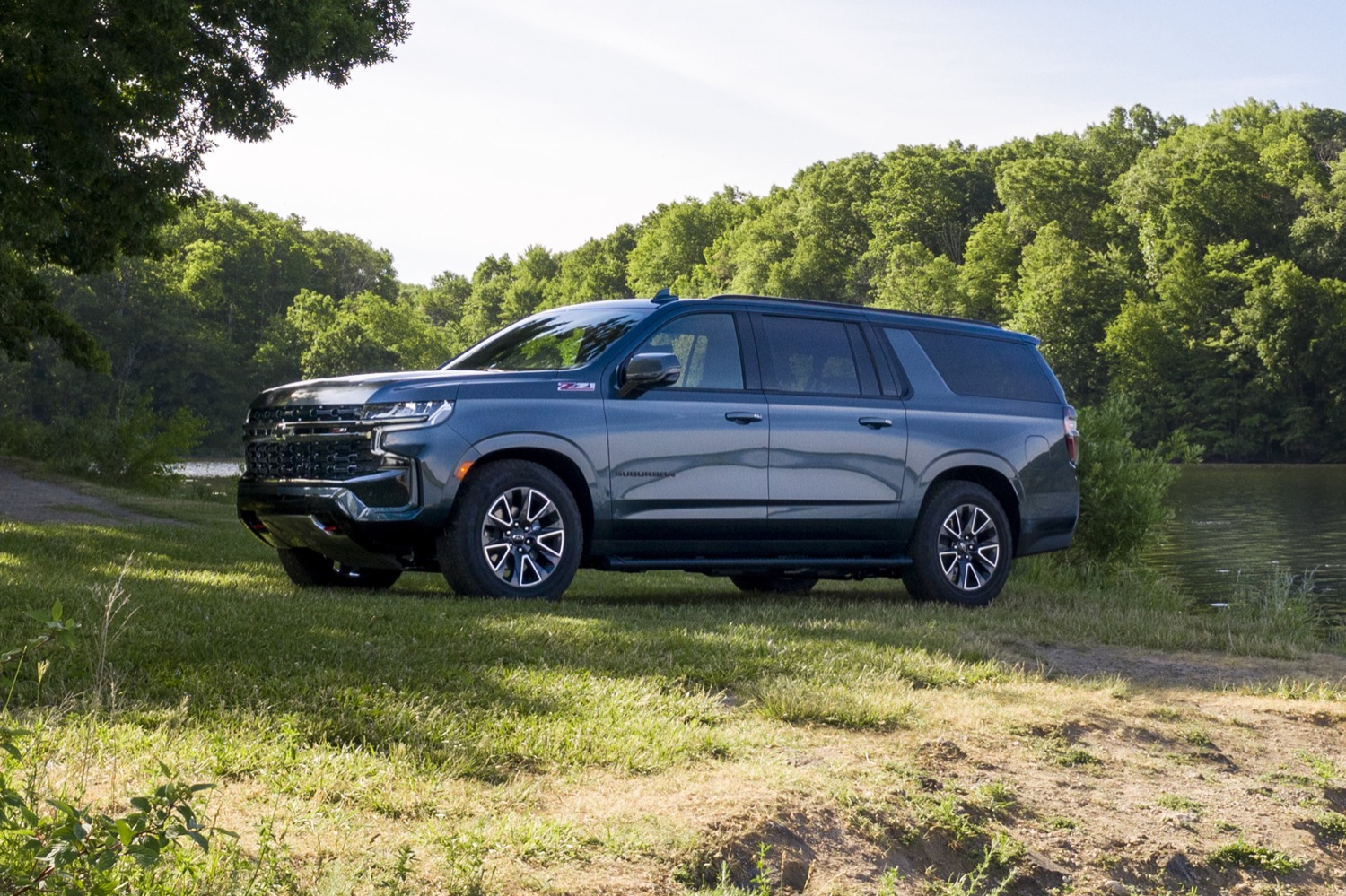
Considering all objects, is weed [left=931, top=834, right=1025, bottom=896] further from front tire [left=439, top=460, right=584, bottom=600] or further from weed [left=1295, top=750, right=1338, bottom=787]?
front tire [left=439, top=460, right=584, bottom=600]

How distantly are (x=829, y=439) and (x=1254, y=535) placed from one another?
2052 centimetres

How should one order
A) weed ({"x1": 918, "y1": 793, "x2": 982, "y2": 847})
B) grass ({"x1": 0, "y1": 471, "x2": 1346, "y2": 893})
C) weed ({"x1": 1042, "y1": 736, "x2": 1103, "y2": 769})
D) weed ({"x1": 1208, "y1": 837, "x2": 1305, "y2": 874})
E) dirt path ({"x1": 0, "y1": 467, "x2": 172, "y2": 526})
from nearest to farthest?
grass ({"x1": 0, "y1": 471, "x2": 1346, "y2": 893}) < weed ({"x1": 918, "y1": 793, "x2": 982, "y2": 847}) < weed ({"x1": 1208, "y1": 837, "x2": 1305, "y2": 874}) < weed ({"x1": 1042, "y1": 736, "x2": 1103, "y2": 769}) < dirt path ({"x1": 0, "y1": 467, "x2": 172, "y2": 526})

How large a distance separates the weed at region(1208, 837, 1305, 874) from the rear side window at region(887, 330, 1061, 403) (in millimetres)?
5812

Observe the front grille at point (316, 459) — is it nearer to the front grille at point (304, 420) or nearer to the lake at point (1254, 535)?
the front grille at point (304, 420)

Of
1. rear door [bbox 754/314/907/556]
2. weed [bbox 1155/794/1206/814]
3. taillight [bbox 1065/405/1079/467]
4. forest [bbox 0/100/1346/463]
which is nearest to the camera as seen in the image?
weed [bbox 1155/794/1206/814]

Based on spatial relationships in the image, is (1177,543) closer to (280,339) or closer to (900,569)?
(900,569)

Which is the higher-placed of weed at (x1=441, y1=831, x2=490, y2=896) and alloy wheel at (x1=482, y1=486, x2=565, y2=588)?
alloy wheel at (x1=482, y1=486, x2=565, y2=588)

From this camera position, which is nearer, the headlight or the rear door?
the headlight

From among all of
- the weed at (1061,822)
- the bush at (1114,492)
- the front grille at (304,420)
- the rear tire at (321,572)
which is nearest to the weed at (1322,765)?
the weed at (1061,822)

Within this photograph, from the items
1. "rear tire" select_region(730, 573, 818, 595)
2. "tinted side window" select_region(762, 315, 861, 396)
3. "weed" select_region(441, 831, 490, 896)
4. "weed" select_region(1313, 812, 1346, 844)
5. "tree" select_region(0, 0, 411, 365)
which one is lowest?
"weed" select_region(1313, 812, 1346, 844)

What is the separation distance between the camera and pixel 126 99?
15539 millimetres

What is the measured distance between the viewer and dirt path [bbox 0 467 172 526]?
696 inches

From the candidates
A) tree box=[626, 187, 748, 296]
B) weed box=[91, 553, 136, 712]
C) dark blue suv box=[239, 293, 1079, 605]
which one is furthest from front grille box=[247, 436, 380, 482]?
tree box=[626, 187, 748, 296]

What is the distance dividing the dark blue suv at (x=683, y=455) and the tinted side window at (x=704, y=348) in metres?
0.01
